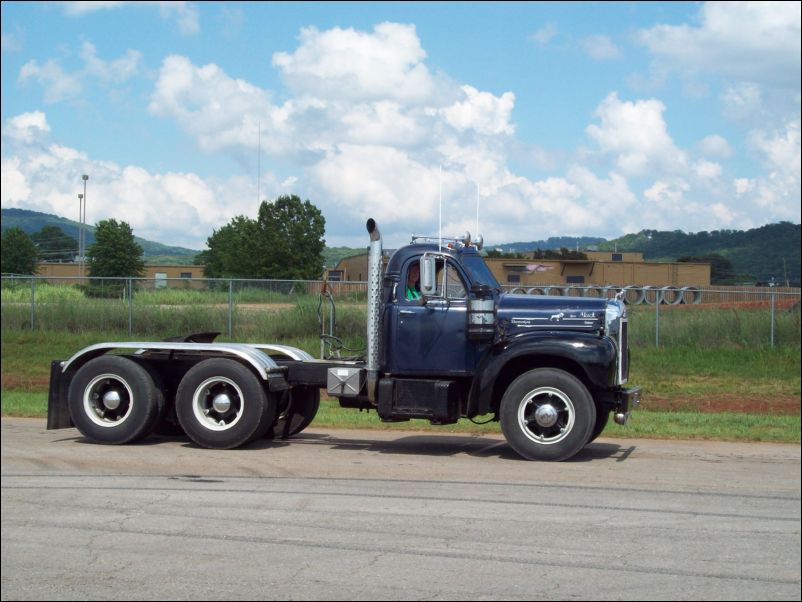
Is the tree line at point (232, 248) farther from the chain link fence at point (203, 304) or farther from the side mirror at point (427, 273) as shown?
the side mirror at point (427, 273)

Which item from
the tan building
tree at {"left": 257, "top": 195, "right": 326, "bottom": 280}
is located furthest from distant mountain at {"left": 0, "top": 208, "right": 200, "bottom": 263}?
the tan building

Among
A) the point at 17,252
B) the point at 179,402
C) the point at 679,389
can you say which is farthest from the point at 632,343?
the point at 17,252

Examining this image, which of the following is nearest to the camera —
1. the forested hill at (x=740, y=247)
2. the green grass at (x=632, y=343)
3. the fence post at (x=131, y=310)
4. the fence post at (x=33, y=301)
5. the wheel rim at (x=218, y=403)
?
the fence post at (x=33, y=301)

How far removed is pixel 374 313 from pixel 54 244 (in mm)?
4021

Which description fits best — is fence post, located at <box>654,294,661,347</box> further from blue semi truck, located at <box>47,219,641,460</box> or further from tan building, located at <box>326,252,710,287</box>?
blue semi truck, located at <box>47,219,641,460</box>

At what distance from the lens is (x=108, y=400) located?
38.7 feet

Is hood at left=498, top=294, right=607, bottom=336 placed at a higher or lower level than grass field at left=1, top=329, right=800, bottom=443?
higher

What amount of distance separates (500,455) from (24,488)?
18.0 feet

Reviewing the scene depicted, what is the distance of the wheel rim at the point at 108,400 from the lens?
11781mm

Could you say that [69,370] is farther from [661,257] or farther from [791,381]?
[791,381]

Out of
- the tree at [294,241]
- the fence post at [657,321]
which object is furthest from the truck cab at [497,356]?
the fence post at [657,321]

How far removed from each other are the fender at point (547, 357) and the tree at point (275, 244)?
4.85m

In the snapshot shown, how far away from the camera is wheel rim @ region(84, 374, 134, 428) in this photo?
11.8m

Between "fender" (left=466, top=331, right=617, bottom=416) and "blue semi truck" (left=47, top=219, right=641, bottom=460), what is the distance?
0.01 meters
